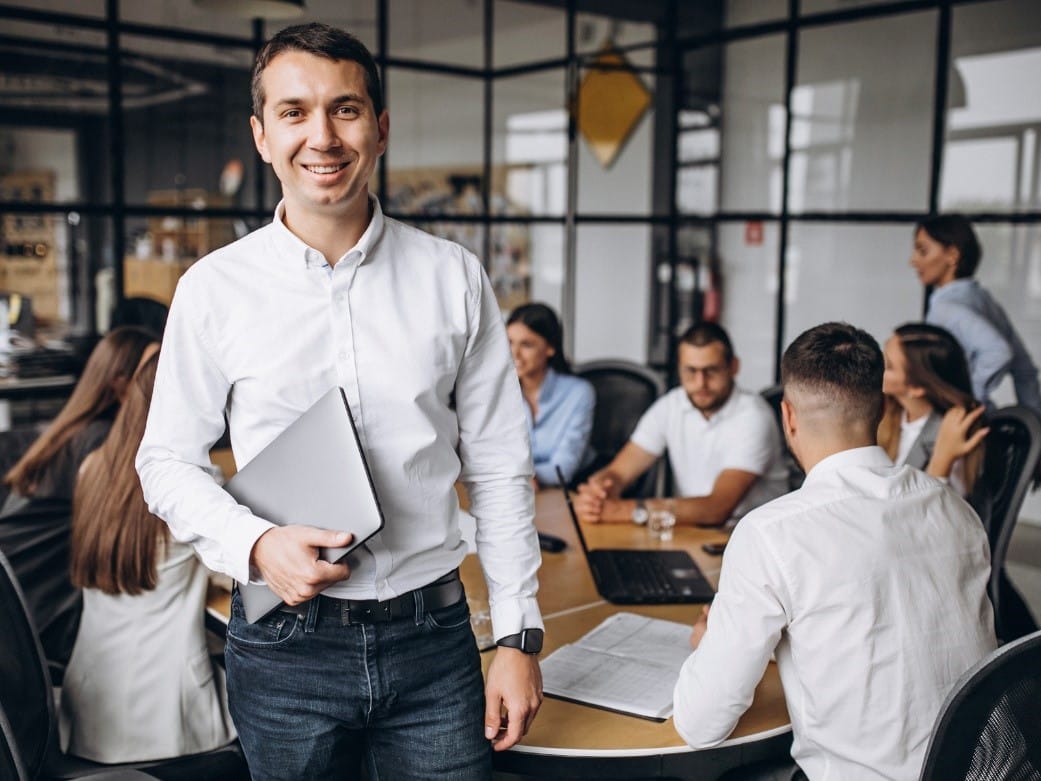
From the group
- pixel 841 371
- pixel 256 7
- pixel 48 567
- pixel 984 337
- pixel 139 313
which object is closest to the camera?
pixel 841 371

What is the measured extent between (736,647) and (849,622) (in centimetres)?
17

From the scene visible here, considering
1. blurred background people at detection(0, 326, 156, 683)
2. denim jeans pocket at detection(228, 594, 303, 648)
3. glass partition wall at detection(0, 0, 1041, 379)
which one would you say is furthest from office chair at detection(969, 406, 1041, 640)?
blurred background people at detection(0, 326, 156, 683)

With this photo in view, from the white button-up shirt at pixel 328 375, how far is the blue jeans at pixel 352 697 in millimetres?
66

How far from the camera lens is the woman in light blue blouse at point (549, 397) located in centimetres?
371

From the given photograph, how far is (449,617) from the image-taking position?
1384 millimetres

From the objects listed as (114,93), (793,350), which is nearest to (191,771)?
(793,350)

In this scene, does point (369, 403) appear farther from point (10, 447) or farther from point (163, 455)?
point (10, 447)

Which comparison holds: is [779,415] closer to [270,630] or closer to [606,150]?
[270,630]

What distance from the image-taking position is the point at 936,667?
149 centimetres

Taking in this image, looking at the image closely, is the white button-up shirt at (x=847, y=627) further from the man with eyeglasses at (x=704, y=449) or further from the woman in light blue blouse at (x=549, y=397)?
the woman in light blue blouse at (x=549, y=397)

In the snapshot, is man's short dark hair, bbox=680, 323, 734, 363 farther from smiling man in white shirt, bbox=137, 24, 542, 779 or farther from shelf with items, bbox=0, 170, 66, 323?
shelf with items, bbox=0, 170, 66, 323

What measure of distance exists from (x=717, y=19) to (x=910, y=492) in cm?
463

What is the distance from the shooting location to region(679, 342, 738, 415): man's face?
11.0ft

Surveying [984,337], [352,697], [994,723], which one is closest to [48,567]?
[352,697]
